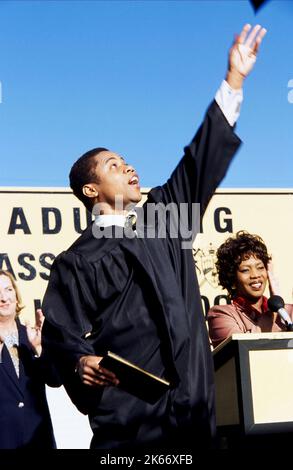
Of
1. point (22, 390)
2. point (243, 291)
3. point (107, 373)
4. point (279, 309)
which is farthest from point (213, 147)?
point (22, 390)

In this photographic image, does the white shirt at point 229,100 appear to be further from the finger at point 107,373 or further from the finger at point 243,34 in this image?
the finger at point 107,373

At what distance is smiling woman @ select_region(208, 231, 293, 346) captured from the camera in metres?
4.66

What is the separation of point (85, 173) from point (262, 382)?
1.12 meters

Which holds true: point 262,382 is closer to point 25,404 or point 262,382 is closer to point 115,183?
point 115,183

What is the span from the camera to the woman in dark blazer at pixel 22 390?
188 inches

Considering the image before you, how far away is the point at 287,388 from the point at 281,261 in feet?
8.57

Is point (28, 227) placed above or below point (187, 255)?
above

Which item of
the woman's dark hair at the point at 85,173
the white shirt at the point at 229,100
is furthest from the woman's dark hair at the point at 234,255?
the white shirt at the point at 229,100

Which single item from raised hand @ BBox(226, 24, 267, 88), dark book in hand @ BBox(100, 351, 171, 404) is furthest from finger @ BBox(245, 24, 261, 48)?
dark book in hand @ BBox(100, 351, 171, 404)

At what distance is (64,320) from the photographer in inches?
135

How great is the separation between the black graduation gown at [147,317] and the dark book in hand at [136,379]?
0.40 feet

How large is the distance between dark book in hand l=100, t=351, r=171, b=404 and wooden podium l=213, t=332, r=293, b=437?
68 centimetres
